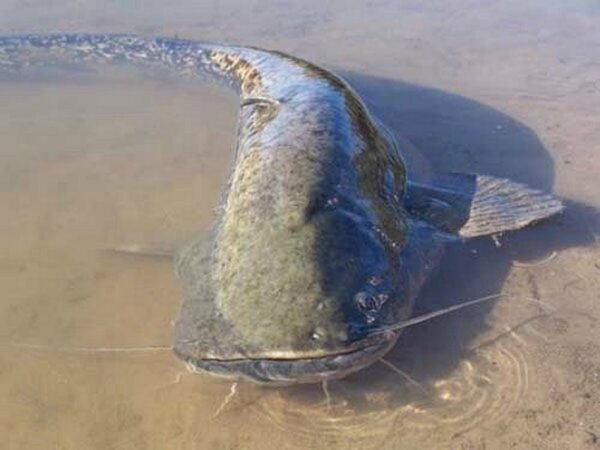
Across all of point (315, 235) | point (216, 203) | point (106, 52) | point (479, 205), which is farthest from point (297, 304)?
point (106, 52)

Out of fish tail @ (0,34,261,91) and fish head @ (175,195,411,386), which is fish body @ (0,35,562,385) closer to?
fish head @ (175,195,411,386)

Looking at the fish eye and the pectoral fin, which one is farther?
the pectoral fin

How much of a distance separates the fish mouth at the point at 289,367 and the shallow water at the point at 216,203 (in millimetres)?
312

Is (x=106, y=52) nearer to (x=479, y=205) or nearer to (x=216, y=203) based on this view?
(x=216, y=203)

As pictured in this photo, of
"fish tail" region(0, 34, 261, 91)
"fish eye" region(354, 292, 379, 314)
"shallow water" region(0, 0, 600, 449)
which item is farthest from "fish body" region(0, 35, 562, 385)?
"fish tail" region(0, 34, 261, 91)

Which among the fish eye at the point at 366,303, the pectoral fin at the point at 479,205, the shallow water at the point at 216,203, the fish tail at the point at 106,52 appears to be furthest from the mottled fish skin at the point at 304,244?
the fish tail at the point at 106,52

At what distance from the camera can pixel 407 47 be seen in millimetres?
6973

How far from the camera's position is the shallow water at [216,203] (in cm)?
321

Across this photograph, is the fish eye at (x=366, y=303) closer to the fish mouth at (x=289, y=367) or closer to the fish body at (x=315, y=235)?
the fish body at (x=315, y=235)

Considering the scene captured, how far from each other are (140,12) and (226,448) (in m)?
5.76

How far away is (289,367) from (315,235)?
575 millimetres

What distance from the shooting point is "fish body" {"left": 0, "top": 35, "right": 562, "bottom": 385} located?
292cm

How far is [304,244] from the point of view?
10.2ft

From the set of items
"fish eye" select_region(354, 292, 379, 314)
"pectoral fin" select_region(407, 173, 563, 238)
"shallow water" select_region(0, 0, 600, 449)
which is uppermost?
"fish eye" select_region(354, 292, 379, 314)
